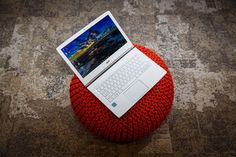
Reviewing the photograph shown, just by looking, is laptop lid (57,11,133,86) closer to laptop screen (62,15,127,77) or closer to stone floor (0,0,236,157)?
laptop screen (62,15,127,77)

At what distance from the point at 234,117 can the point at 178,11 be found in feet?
2.98

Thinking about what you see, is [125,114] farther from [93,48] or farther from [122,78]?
[93,48]

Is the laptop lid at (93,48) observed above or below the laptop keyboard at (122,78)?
above

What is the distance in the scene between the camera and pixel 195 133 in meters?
1.47

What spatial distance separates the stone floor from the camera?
4.69 ft

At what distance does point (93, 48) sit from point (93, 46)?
0.03 ft

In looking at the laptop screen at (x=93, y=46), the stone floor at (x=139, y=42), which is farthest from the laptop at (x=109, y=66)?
the stone floor at (x=139, y=42)

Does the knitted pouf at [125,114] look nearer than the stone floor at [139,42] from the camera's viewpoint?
Yes

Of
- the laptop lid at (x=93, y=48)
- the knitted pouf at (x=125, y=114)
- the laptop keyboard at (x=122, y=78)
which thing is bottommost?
the knitted pouf at (x=125, y=114)

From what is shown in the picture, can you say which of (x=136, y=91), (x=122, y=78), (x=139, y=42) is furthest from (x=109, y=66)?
(x=139, y=42)

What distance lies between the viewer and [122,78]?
1264 mm

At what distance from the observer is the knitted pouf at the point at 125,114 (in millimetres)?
1166

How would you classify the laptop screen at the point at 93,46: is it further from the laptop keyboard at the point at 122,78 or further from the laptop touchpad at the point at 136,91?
the laptop touchpad at the point at 136,91

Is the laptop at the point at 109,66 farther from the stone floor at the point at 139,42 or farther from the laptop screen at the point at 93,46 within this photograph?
the stone floor at the point at 139,42
